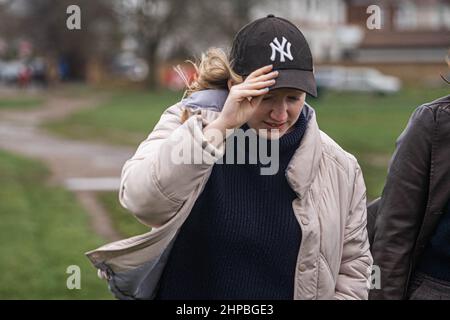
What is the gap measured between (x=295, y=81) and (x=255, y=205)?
15.2 inches

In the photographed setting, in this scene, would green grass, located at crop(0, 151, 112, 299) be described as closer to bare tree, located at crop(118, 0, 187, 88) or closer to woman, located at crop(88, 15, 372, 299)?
woman, located at crop(88, 15, 372, 299)

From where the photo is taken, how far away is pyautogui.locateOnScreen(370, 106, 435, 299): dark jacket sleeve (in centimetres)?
319

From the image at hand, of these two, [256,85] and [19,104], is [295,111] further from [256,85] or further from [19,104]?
[19,104]

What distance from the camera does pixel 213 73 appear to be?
276 centimetres

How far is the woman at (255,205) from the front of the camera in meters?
2.64

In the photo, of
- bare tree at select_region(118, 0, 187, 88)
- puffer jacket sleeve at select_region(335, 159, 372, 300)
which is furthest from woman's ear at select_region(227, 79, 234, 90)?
bare tree at select_region(118, 0, 187, 88)

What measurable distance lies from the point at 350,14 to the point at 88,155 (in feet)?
180

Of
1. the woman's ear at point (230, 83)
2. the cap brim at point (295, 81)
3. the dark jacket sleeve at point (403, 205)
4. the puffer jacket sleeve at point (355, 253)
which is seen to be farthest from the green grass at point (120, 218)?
the cap brim at point (295, 81)

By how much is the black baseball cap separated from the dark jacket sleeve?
0.65 meters

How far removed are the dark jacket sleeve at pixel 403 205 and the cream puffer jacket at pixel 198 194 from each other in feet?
1.37

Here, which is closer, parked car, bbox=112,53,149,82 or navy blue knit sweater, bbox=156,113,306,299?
navy blue knit sweater, bbox=156,113,306,299
